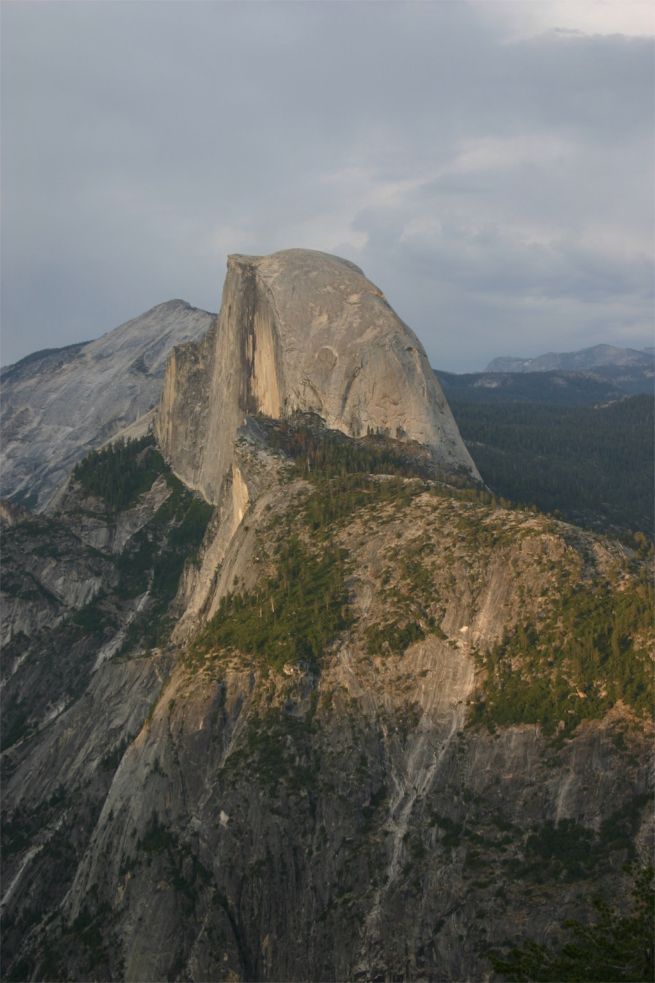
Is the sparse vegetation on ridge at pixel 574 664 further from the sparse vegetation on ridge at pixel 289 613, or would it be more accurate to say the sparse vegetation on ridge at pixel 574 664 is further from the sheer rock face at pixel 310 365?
the sheer rock face at pixel 310 365

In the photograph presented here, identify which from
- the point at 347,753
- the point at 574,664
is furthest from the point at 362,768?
the point at 574,664

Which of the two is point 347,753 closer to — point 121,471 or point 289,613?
point 289,613

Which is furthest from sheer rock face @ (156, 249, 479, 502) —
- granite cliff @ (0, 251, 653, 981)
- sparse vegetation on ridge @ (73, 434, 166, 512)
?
granite cliff @ (0, 251, 653, 981)

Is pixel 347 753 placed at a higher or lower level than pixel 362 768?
higher

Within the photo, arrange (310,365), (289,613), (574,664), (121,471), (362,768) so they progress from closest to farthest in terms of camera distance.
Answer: (574,664) → (362,768) → (289,613) → (310,365) → (121,471)

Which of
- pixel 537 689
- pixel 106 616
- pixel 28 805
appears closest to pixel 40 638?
pixel 106 616

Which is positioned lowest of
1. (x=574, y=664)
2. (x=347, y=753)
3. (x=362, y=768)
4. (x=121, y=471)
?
(x=362, y=768)
